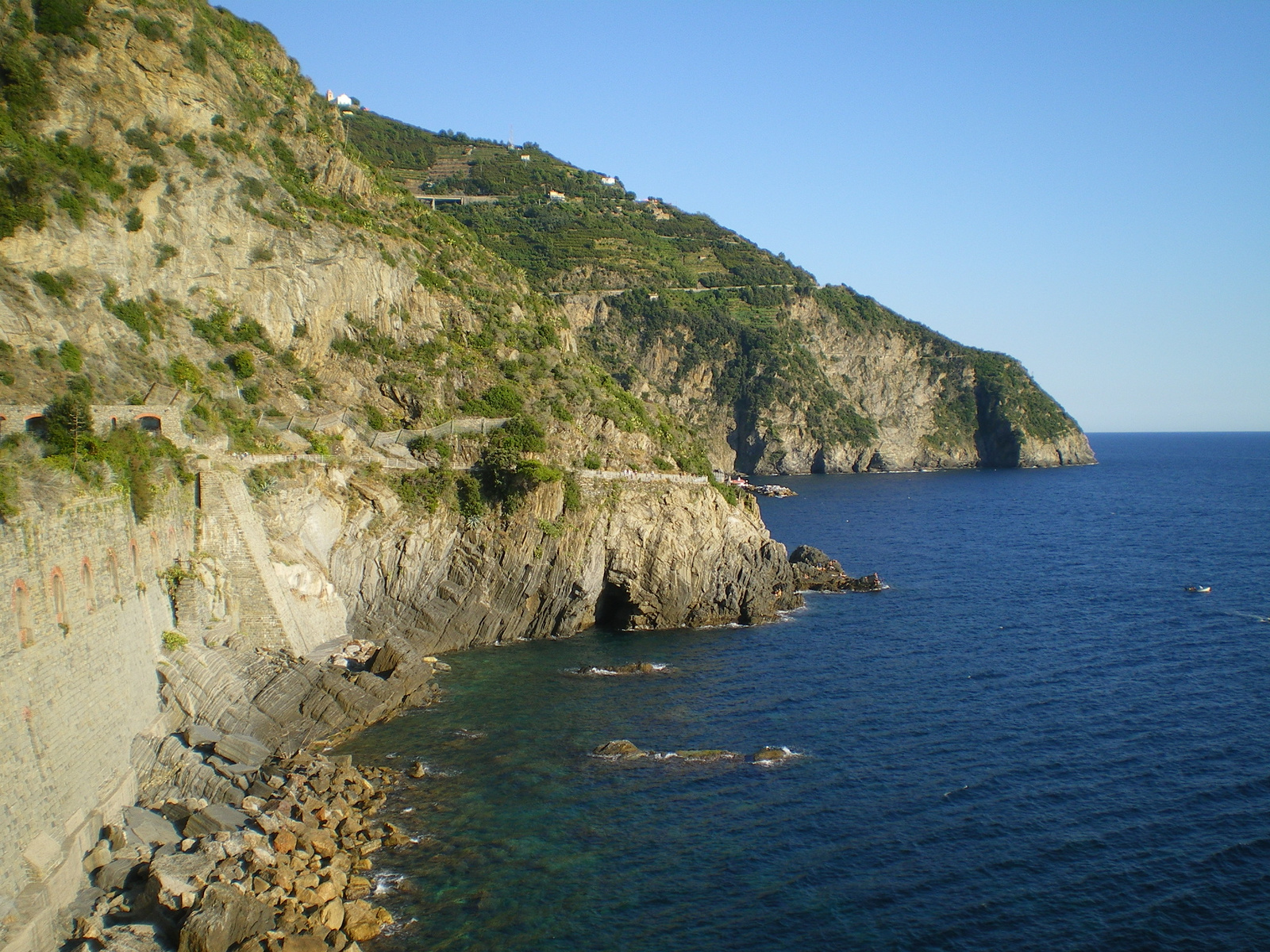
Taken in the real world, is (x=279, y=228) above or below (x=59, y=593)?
above

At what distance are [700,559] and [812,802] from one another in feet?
84.0

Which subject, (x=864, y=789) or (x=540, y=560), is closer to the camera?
(x=864, y=789)

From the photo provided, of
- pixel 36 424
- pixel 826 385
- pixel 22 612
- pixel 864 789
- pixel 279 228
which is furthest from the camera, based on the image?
pixel 826 385

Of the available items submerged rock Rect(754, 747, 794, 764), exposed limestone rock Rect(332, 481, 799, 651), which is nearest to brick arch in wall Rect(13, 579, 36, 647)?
exposed limestone rock Rect(332, 481, 799, 651)

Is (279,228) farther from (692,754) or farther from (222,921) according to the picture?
(222,921)

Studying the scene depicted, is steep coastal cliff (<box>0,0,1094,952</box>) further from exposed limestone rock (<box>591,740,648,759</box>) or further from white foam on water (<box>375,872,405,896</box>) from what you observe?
exposed limestone rock (<box>591,740,648,759</box>)

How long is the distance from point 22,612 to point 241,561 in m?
13.2

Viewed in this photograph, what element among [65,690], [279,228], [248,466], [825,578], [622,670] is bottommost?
[622,670]

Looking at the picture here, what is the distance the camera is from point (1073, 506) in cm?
11244

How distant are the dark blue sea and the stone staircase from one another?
556cm

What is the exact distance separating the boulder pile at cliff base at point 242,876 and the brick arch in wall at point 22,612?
5668 millimetres

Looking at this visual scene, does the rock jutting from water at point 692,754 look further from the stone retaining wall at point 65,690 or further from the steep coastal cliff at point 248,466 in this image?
the stone retaining wall at point 65,690

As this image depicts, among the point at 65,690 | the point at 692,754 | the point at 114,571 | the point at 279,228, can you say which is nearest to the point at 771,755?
the point at 692,754

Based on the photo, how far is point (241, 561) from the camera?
33.6 meters
